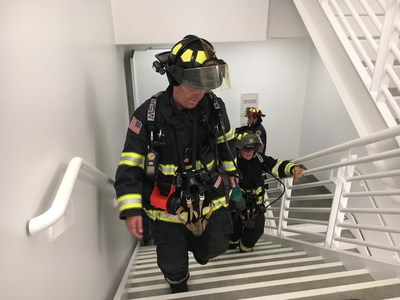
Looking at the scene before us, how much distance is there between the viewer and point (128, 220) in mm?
1659

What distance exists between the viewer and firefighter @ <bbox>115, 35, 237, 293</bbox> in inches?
61.1

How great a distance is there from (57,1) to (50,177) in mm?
Answer: 815

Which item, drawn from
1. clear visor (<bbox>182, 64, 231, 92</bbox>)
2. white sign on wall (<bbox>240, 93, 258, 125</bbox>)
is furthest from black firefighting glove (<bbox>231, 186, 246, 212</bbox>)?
white sign on wall (<bbox>240, 93, 258, 125</bbox>)

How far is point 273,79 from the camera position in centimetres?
597

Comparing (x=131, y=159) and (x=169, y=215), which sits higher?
(x=131, y=159)

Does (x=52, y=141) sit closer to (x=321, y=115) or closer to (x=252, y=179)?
(x=252, y=179)

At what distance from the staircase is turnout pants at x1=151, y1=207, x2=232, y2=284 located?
164 millimetres

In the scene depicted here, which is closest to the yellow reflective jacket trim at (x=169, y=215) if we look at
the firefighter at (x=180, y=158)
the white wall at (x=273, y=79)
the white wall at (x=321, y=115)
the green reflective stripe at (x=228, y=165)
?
the firefighter at (x=180, y=158)

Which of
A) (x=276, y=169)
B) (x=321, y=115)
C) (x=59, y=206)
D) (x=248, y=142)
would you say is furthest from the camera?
(x=321, y=115)

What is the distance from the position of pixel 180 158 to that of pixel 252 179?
1262 millimetres

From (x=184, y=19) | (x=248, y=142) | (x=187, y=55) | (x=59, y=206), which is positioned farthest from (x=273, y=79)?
(x=59, y=206)

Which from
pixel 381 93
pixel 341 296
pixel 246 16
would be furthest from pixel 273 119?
pixel 341 296

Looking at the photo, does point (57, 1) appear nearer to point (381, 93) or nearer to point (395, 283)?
point (381, 93)

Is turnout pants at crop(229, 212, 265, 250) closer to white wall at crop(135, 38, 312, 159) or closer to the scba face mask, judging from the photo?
the scba face mask
